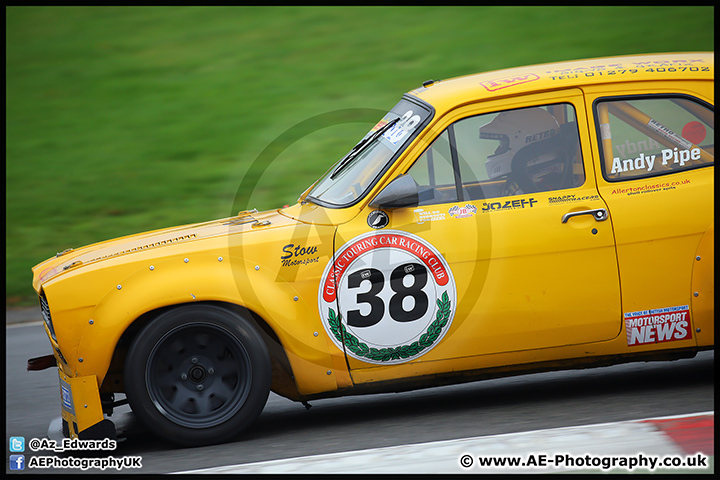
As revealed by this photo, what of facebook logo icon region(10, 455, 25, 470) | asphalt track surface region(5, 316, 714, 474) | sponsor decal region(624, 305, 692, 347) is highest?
sponsor decal region(624, 305, 692, 347)

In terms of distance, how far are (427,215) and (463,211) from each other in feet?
0.71

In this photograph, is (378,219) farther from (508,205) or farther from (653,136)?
(653,136)

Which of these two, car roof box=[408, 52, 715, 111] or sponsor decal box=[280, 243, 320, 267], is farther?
car roof box=[408, 52, 715, 111]

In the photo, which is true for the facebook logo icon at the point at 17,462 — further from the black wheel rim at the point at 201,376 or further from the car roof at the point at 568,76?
the car roof at the point at 568,76

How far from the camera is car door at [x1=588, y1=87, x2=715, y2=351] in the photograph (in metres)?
4.35

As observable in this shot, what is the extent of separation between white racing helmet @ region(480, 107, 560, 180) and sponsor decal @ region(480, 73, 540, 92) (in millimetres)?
176

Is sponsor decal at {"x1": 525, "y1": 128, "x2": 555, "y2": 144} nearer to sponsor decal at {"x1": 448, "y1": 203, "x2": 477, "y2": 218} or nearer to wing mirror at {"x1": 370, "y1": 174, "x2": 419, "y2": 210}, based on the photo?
sponsor decal at {"x1": 448, "y1": 203, "x2": 477, "y2": 218}

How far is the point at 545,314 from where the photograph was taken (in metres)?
4.34

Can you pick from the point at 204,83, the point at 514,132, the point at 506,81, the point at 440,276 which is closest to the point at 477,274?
the point at 440,276

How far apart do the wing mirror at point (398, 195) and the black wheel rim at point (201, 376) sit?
1160 mm

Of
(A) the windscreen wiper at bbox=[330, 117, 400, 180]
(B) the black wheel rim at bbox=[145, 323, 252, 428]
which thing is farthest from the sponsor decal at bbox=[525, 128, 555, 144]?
(B) the black wheel rim at bbox=[145, 323, 252, 428]

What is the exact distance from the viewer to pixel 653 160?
449cm

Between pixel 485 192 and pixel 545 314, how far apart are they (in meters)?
0.80

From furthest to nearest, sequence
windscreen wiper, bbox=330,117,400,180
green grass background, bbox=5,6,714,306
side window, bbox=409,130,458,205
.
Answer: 1. green grass background, bbox=5,6,714,306
2. windscreen wiper, bbox=330,117,400,180
3. side window, bbox=409,130,458,205
